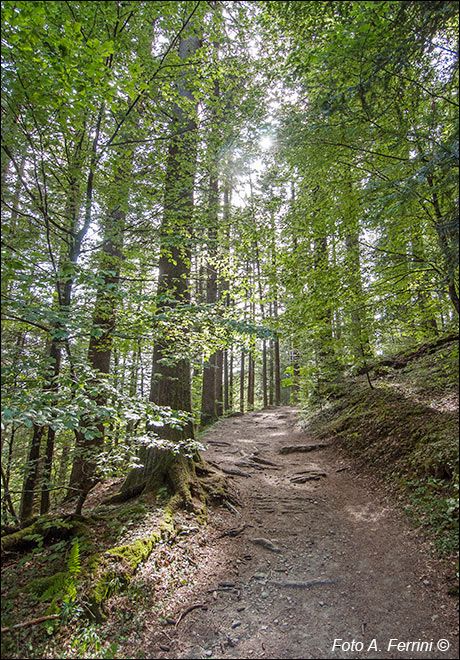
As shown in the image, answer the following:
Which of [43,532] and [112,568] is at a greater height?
[43,532]

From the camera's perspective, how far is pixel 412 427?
19.2ft

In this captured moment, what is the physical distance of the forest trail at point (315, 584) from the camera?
2.94 metres

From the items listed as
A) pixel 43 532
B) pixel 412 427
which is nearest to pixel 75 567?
pixel 43 532

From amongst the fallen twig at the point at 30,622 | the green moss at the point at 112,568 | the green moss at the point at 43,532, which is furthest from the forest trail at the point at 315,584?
the green moss at the point at 43,532

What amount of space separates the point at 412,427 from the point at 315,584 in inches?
137

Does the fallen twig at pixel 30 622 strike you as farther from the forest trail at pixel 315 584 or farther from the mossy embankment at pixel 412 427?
the mossy embankment at pixel 412 427

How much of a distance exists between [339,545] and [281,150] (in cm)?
656

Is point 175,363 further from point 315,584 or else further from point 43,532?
point 315,584

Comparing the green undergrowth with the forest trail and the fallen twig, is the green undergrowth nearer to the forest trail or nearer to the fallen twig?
the fallen twig

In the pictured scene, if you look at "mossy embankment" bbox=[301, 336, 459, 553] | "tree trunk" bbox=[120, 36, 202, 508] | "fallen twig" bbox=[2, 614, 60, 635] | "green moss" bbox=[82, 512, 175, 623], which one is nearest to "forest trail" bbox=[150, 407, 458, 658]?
"mossy embankment" bbox=[301, 336, 459, 553]

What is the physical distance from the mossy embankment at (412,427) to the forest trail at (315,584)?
0.44 meters

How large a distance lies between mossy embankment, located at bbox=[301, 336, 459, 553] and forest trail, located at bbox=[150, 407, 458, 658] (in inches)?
17.1

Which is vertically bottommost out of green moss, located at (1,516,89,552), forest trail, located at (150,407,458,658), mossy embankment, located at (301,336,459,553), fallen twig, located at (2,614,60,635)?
forest trail, located at (150,407,458,658)

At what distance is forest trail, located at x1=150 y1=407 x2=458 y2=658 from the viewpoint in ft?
9.65
